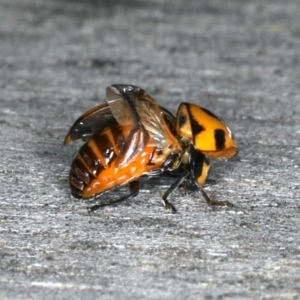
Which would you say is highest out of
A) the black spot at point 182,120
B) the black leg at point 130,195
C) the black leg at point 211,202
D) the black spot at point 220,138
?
the black spot at point 182,120

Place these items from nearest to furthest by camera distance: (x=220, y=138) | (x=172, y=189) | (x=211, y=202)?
(x=211, y=202) < (x=172, y=189) < (x=220, y=138)

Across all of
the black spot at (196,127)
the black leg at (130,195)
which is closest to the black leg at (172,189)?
the black leg at (130,195)

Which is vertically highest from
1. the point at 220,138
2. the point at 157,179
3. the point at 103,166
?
the point at 220,138

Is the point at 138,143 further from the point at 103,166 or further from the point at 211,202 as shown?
the point at 211,202

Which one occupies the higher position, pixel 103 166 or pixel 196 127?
pixel 196 127

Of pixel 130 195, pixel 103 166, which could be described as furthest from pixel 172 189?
pixel 103 166

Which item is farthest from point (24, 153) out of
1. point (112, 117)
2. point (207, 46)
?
point (207, 46)

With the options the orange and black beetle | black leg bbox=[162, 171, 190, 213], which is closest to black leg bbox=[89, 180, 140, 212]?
the orange and black beetle

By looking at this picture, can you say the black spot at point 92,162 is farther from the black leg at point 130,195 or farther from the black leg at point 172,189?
the black leg at point 172,189
